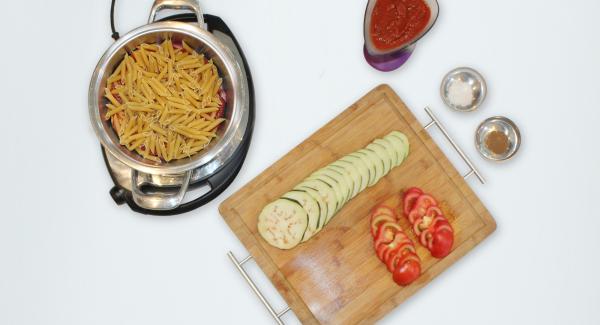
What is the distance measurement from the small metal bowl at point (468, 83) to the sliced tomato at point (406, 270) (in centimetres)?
94

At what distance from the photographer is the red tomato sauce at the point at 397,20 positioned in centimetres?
325

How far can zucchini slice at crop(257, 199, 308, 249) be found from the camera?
125 inches

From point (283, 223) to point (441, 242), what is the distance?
84 cm

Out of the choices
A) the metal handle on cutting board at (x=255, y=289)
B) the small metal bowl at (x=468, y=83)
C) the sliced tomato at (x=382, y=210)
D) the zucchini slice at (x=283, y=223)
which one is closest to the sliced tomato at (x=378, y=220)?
the sliced tomato at (x=382, y=210)

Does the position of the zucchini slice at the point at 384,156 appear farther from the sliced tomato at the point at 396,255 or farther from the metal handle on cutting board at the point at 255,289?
the metal handle on cutting board at the point at 255,289

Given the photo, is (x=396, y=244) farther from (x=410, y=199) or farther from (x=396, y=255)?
(x=410, y=199)

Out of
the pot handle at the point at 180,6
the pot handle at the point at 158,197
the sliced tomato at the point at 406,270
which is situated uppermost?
the pot handle at the point at 180,6

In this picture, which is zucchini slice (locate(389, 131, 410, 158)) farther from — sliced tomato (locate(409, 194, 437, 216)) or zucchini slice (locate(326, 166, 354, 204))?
zucchini slice (locate(326, 166, 354, 204))

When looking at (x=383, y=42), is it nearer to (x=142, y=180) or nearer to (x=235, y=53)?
(x=235, y=53)

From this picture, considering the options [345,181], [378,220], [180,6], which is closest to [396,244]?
[378,220]

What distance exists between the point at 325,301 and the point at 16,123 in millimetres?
2087

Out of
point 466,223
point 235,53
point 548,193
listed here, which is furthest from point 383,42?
point 548,193

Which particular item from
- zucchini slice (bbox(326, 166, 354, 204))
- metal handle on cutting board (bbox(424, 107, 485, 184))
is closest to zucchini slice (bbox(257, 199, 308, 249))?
zucchini slice (bbox(326, 166, 354, 204))

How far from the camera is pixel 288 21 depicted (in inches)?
141
